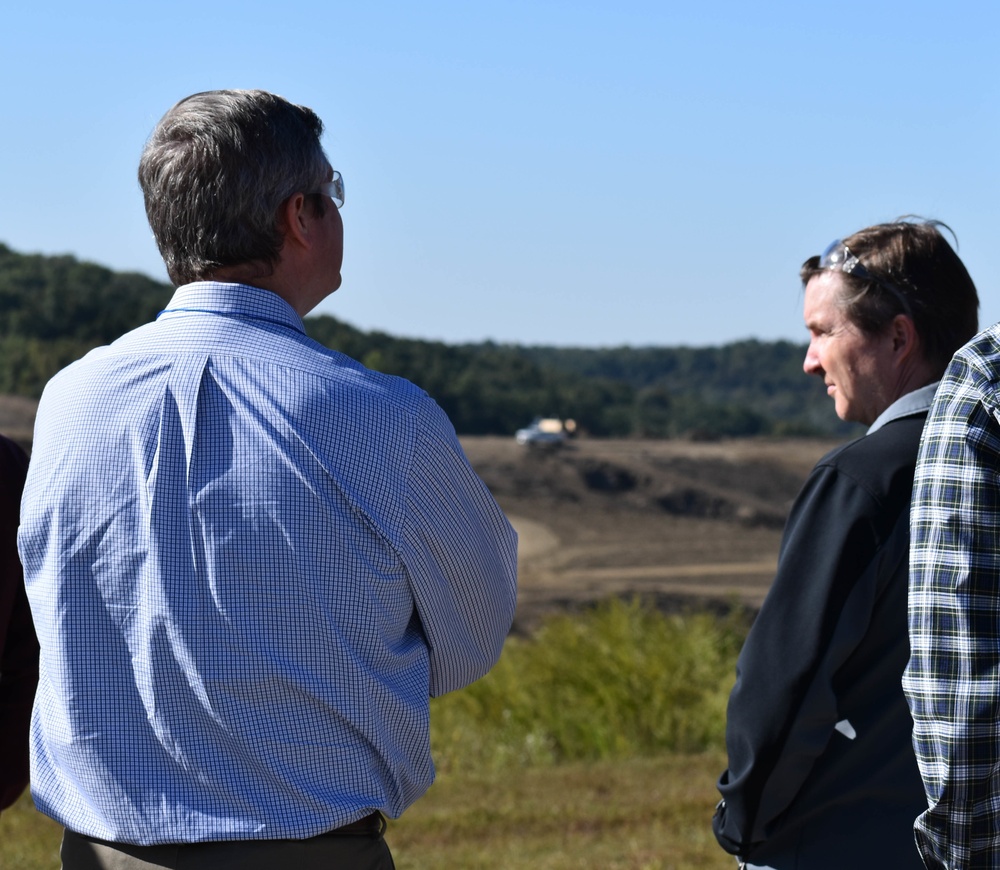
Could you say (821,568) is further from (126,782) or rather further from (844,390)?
(126,782)

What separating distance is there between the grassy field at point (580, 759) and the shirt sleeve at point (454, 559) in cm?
381

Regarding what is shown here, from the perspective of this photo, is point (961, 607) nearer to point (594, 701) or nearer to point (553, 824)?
point (553, 824)

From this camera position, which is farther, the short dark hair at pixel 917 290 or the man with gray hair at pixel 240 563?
the short dark hair at pixel 917 290

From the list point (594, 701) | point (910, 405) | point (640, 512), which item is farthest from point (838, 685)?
point (640, 512)

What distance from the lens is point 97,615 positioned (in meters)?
2.00

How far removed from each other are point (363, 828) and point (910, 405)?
1357mm

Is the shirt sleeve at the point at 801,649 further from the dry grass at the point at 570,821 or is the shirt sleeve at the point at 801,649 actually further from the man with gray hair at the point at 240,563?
the dry grass at the point at 570,821

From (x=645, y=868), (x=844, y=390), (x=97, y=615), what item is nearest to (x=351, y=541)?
(x=97, y=615)

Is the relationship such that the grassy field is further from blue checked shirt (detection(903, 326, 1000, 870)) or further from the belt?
blue checked shirt (detection(903, 326, 1000, 870))

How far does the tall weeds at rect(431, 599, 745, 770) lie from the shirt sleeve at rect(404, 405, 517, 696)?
7.43 m

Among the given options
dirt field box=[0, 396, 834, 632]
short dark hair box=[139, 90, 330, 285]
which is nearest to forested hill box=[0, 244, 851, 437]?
dirt field box=[0, 396, 834, 632]

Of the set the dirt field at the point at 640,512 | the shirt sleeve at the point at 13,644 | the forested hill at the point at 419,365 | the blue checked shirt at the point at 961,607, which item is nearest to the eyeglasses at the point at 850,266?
the blue checked shirt at the point at 961,607

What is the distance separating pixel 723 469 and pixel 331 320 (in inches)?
869

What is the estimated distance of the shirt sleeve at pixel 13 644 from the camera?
2570 mm
